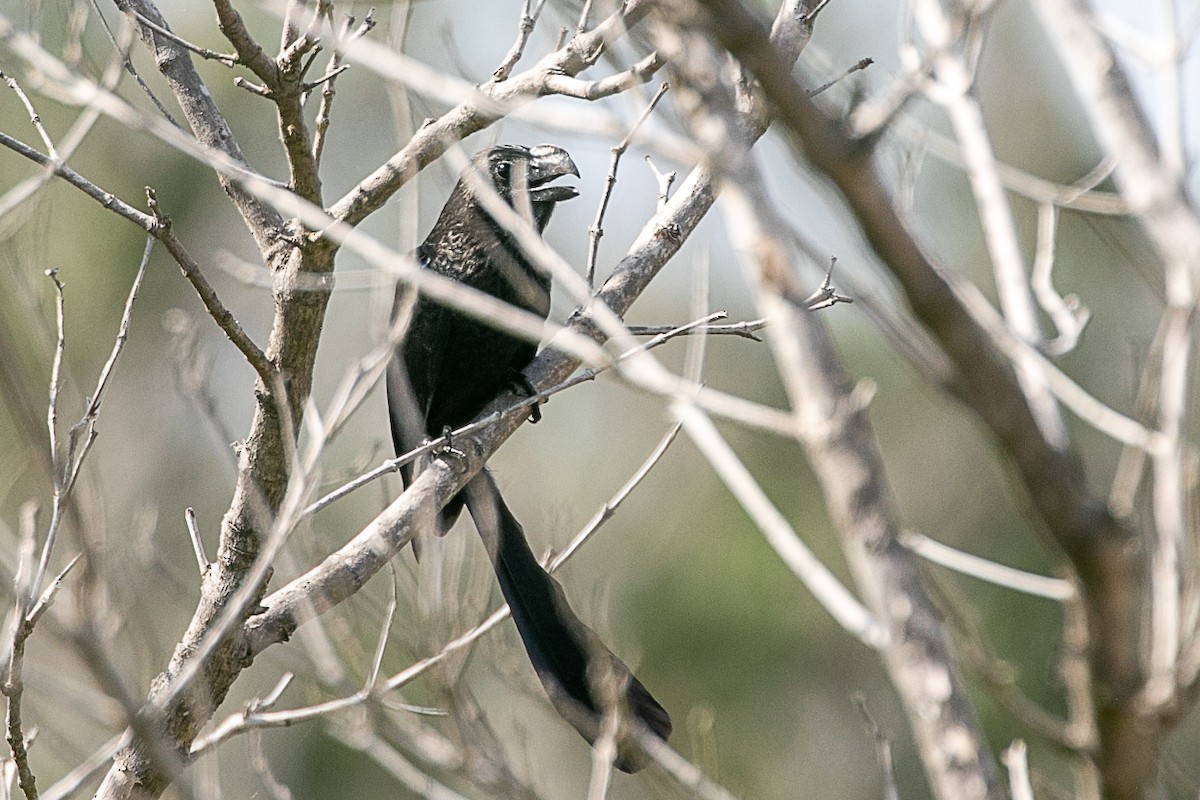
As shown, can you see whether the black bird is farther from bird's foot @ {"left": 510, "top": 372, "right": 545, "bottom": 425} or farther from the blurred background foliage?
the blurred background foliage

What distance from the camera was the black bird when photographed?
147 inches

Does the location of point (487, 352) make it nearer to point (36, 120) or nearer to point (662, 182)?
point (662, 182)

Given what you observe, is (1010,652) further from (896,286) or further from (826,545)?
(896,286)

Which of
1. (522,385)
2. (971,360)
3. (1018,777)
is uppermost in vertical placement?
(971,360)

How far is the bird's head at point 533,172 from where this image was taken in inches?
164

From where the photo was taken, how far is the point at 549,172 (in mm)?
4238

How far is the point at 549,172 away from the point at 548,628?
5.05 ft

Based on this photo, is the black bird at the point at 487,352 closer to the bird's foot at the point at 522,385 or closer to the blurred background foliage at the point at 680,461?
the bird's foot at the point at 522,385

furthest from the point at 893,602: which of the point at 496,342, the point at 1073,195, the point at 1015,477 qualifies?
the point at 496,342

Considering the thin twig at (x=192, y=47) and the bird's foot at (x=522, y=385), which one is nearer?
the thin twig at (x=192, y=47)

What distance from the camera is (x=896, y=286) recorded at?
4.00 ft

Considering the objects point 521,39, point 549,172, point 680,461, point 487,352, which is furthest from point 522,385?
point 680,461

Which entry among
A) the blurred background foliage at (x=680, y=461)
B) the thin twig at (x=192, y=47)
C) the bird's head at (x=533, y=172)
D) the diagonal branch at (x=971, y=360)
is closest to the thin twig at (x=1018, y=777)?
the diagonal branch at (x=971, y=360)

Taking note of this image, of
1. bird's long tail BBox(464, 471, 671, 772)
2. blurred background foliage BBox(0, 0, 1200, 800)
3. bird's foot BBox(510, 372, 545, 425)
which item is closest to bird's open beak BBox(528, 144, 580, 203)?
bird's foot BBox(510, 372, 545, 425)
